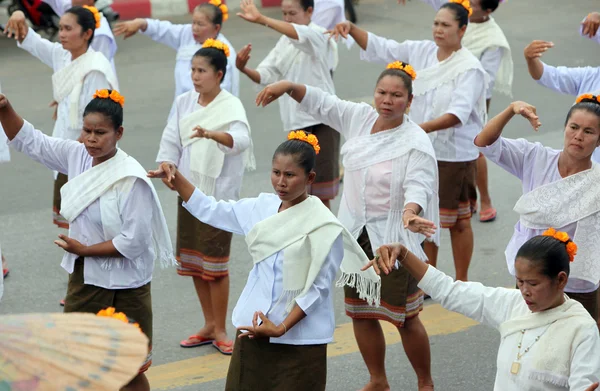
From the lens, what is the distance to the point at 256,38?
15.2 metres

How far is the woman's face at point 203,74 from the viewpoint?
616 centimetres

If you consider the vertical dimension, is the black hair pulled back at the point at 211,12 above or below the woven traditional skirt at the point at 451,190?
above

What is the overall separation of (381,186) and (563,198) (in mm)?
951

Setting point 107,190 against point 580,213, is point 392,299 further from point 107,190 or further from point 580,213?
point 107,190

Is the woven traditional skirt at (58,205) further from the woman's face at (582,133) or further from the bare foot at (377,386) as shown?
the woman's face at (582,133)

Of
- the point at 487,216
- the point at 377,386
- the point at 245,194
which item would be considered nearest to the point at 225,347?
the point at 377,386

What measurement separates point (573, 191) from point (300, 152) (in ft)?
4.65

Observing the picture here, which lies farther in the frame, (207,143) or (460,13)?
(460,13)

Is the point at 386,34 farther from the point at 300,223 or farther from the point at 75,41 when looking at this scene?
the point at 300,223

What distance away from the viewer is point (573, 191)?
16.3ft

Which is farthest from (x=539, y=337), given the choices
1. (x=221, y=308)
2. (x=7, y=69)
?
(x=7, y=69)

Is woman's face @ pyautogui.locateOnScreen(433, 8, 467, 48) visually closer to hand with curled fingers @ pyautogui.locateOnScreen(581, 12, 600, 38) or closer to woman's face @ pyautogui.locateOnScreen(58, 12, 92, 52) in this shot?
hand with curled fingers @ pyautogui.locateOnScreen(581, 12, 600, 38)

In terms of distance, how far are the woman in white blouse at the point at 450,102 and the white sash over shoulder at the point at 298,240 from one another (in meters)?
2.25

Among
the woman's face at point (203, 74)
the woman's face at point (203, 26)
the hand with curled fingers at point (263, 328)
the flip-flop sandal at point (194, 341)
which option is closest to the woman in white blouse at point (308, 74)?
the woman's face at point (203, 26)
